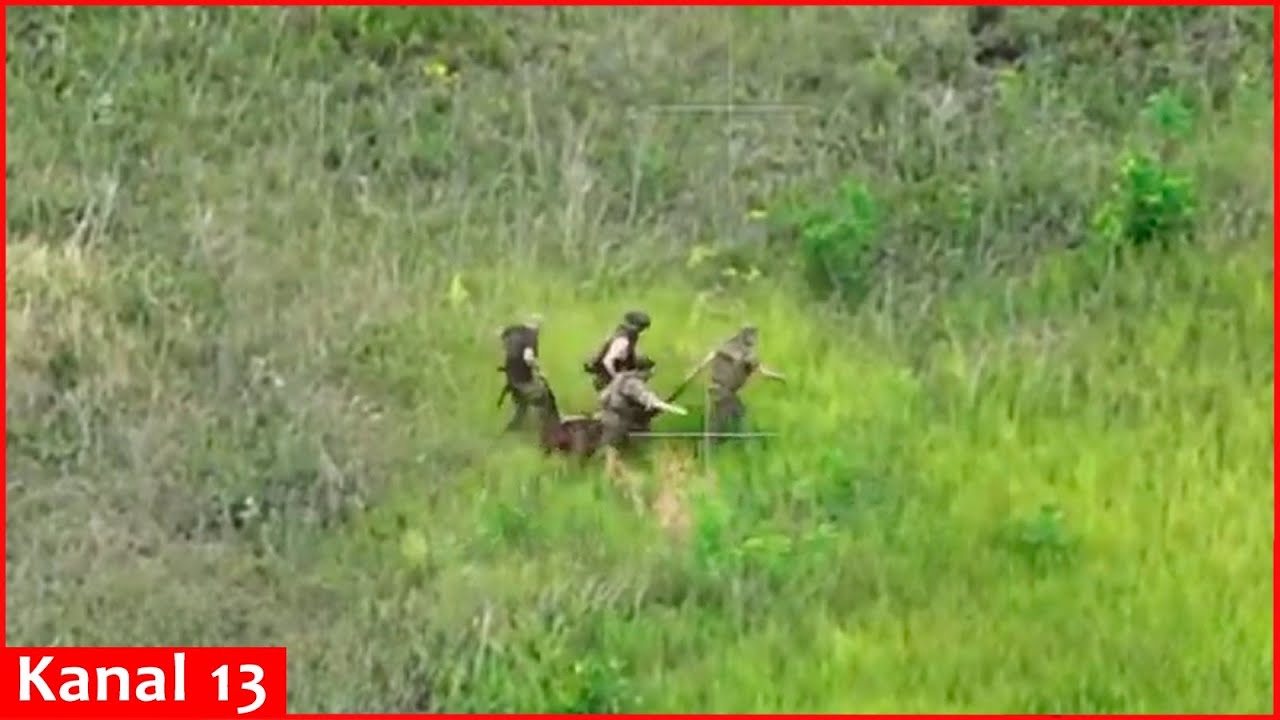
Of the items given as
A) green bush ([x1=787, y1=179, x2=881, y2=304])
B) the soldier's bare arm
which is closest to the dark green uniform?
the soldier's bare arm

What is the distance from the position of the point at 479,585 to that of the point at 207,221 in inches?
82.9

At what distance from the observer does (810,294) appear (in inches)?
272

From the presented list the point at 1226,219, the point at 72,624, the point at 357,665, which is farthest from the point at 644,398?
the point at 1226,219

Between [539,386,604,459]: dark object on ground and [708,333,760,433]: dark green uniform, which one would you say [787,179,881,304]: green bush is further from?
[539,386,604,459]: dark object on ground

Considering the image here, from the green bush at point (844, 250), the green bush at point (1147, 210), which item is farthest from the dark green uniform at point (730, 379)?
the green bush at point (1147, 210)

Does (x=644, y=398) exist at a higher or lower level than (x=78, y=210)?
lower

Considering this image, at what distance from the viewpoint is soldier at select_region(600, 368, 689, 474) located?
5.89 meters

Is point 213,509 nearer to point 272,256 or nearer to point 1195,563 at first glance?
point 272,256

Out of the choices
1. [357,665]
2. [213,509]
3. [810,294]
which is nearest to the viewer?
[357,665]

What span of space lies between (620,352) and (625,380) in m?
0.12

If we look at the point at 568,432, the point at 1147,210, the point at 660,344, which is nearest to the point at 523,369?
the point at 568,432

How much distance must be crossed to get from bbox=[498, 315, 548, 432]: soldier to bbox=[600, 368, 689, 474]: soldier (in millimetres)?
181

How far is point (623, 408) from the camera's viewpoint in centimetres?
592

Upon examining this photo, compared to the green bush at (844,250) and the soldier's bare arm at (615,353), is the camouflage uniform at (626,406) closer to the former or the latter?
the soldier's bare arm at (615,353)
